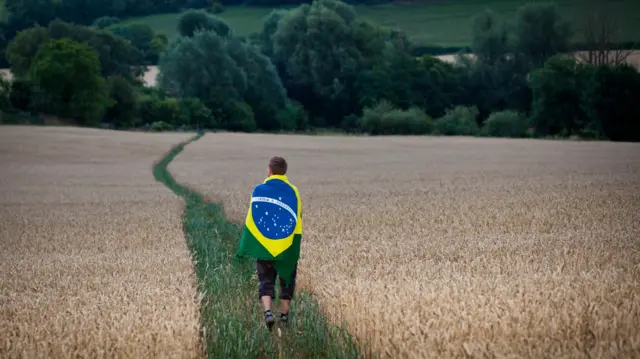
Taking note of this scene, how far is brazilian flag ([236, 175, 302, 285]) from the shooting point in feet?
27.7

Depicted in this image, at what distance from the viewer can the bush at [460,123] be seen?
83312 mm

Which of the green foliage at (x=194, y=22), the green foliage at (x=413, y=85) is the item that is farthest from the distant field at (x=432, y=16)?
the green foliage at (x=413, y=85)

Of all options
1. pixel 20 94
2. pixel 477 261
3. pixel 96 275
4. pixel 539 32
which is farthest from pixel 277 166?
pixel 539 32

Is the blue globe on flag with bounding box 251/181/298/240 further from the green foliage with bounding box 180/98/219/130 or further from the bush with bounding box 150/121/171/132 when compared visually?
the green foliage with bounding box 180/98/219/130

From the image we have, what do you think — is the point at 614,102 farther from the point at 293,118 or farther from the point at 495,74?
the point at 293,118

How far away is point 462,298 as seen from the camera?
740cm

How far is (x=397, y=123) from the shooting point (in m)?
83.4

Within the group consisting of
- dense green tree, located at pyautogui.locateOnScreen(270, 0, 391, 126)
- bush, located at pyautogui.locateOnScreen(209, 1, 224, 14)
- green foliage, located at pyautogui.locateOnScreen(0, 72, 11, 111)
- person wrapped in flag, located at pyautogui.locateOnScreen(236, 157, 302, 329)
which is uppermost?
bush, located at pyautogui.locateOnScreen(209, 1, 224, 14)

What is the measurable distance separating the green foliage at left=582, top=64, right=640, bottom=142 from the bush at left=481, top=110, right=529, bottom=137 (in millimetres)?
10090

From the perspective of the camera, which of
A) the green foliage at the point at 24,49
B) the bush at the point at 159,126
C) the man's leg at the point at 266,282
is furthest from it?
the green foliage at the point at 24,49

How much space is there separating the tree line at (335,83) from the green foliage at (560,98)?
0.13 m

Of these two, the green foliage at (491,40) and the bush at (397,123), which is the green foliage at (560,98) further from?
the green foliage at (491,40)

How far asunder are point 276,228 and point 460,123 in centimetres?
7814

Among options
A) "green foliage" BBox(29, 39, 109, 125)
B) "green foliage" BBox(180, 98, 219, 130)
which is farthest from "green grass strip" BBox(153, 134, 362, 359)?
"green foliage" BBox(180, 98, 219, 130)
